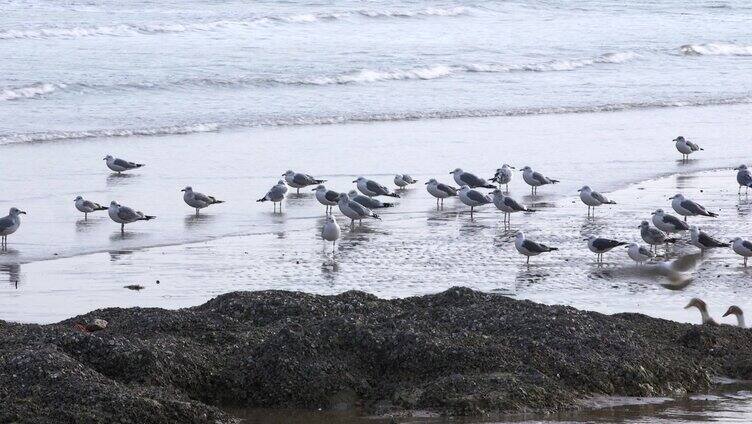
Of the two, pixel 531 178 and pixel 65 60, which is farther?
pixel 65 60

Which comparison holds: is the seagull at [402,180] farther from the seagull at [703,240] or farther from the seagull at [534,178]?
the seagull at [703,240]

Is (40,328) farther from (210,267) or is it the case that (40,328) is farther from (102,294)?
(210,267)

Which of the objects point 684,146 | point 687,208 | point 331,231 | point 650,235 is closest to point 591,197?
point 687,208

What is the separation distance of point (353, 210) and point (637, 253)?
152 inches

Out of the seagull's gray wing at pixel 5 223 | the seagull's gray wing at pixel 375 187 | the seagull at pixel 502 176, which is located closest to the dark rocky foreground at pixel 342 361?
the seagull's gray wing at pixel 5 223

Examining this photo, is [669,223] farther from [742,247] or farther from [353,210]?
[353,210]

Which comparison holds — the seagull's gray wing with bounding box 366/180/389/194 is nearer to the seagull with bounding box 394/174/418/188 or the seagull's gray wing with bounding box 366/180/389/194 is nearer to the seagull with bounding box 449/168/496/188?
the seagull with bounding box 394/174/418/188

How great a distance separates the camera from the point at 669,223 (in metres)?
14.9

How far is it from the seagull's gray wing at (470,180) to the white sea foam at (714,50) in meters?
25.5

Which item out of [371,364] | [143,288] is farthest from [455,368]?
[143,288]

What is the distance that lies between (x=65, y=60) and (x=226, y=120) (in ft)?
33.4

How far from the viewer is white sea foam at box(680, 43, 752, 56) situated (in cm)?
4170

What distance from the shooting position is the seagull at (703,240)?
1405 cm

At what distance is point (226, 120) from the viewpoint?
25.5 m
